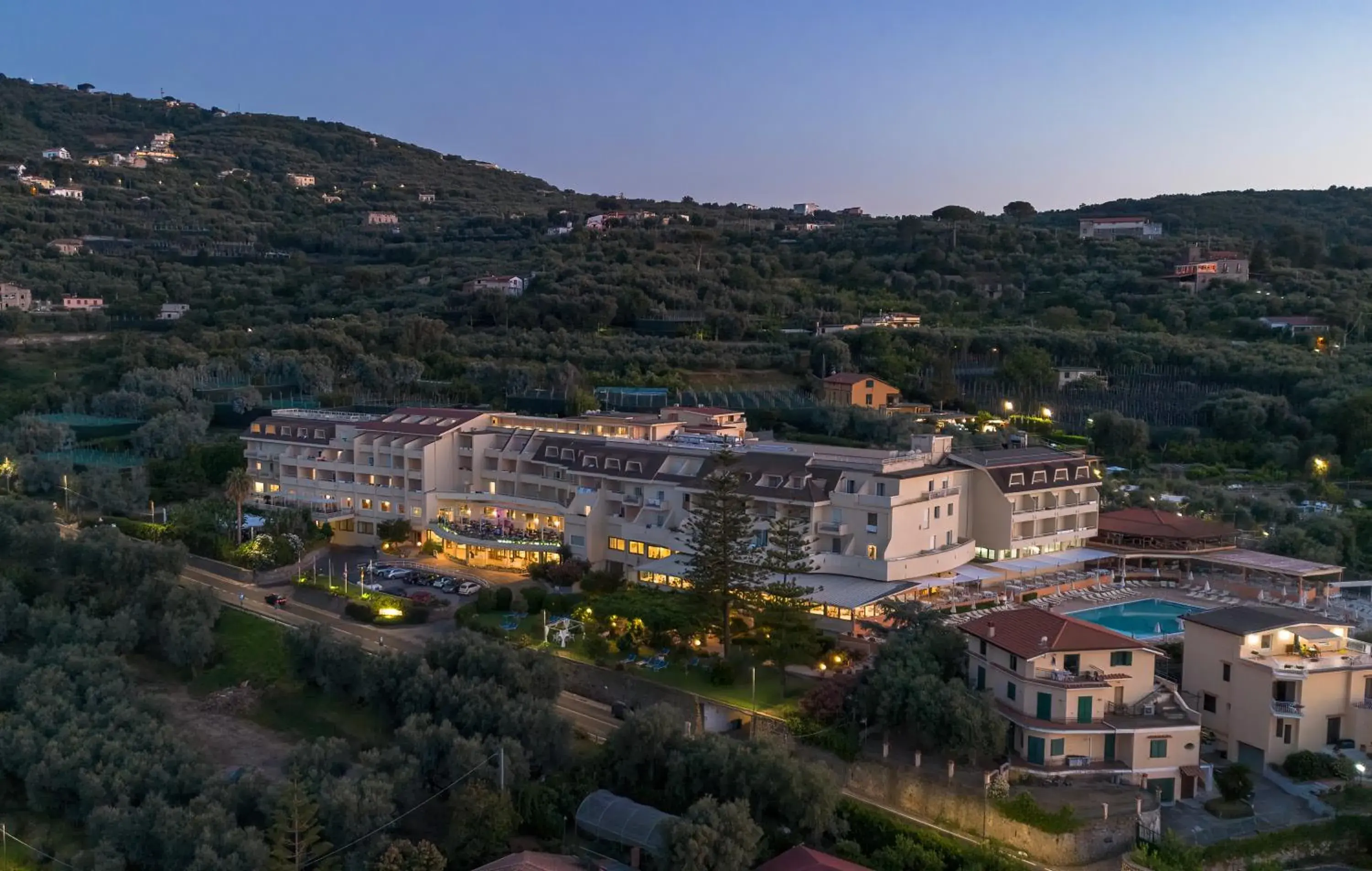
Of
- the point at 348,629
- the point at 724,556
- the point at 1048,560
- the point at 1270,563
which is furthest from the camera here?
the point at 1048,560

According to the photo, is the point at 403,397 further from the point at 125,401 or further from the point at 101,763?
the point at 101,763

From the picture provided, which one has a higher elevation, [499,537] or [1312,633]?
[1312,633]

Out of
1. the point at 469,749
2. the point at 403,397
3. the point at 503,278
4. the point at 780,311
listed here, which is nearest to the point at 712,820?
the point at 469,749

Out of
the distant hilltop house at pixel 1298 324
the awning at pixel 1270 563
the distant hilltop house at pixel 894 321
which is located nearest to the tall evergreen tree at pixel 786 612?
the awning at pixel 1270 563

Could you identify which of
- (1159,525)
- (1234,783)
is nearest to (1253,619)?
(1234,783)

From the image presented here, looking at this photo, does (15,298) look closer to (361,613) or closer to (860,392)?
(860,392)

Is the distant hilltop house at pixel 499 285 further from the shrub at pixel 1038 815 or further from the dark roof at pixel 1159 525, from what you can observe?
the shrub at pixel 1038 815

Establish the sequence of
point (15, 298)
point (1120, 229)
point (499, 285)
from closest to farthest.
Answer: point (15, 298) < point (499, 285) < point (1120, 229)
